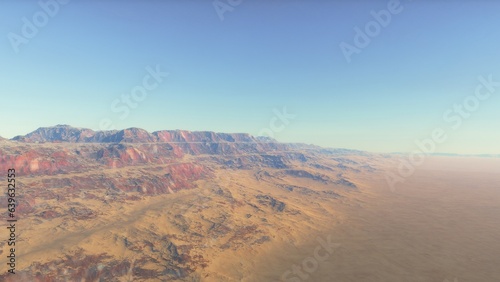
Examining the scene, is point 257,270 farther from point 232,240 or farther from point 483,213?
point 483,213

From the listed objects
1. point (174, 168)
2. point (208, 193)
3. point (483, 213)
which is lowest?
point (483, 213)

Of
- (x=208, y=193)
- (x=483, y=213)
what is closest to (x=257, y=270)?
(x=208, y=193)

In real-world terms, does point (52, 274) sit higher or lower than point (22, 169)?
lower

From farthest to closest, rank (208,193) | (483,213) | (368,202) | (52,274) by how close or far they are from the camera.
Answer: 1. (368,202)
2. (208,193)
3. (483,213)
4. (52,274)
